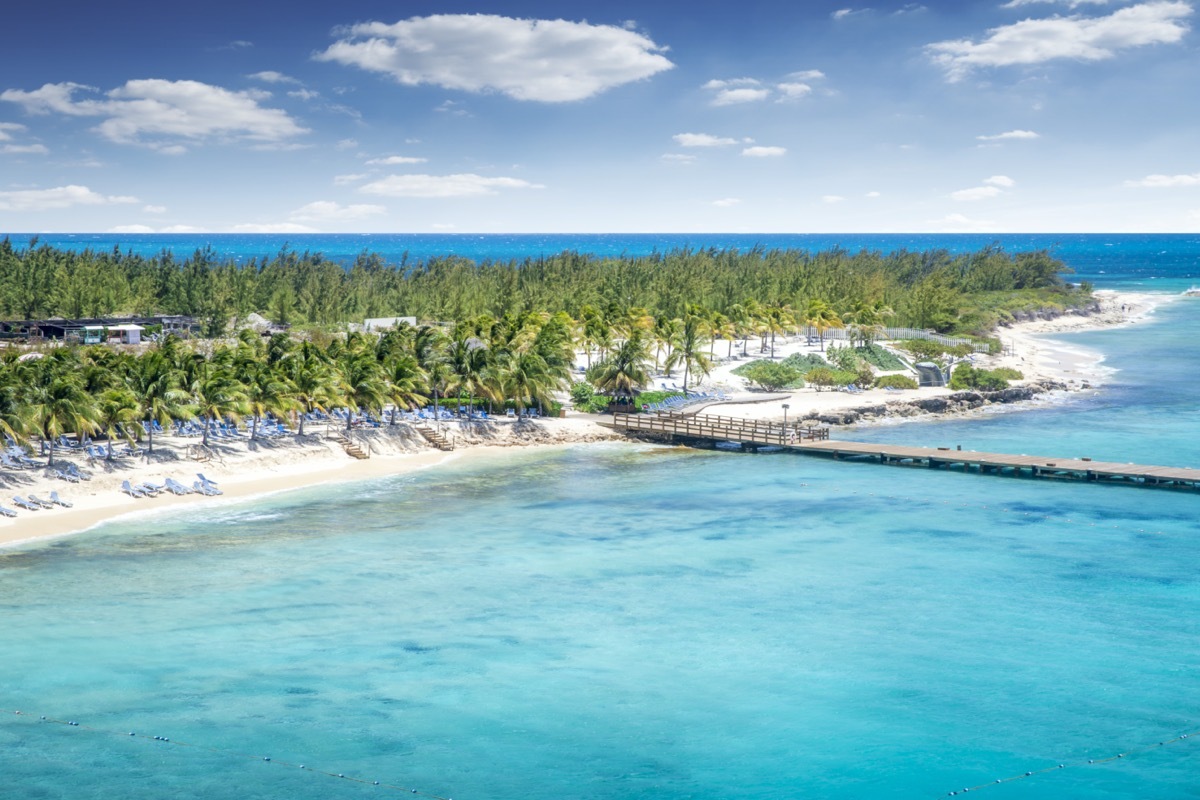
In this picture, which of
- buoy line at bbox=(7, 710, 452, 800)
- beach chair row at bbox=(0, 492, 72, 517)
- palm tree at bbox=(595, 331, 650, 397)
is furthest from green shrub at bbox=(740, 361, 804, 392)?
buoy line at bbox=(7, 710, 452, 800)

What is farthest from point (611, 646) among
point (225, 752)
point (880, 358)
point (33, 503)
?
point (880, 358)

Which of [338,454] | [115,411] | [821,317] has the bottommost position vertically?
[338,454]

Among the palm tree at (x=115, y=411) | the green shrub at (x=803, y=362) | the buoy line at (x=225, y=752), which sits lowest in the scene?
the buoy line at (x=225, y=752)

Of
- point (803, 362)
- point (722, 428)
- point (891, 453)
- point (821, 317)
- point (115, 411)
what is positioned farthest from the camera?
point (821, 317)

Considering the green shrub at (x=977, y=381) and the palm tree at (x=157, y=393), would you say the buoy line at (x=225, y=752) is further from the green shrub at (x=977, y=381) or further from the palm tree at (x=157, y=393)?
the green shrub at (x=977, y=381)

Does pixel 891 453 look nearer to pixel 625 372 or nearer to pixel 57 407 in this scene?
pixel 625 372

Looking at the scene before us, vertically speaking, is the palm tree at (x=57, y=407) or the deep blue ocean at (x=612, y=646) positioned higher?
the palm tree at (x=57, y=407)

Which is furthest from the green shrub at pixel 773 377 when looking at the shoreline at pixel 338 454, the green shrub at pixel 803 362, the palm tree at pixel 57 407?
the palm tree at pixel 57 407
